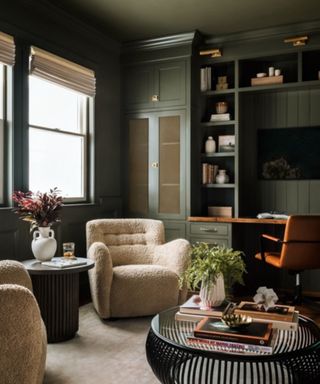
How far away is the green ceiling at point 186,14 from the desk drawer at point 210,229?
1990 millimetres

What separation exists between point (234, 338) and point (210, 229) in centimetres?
259

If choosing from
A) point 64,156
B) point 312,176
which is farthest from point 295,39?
point 64,156

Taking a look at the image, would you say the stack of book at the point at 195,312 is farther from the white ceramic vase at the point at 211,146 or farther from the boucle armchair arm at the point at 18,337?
the white ceramic vase at the point at 211,146

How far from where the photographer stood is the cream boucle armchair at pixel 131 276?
3387 millimetres

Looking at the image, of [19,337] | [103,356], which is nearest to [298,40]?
[103,356]

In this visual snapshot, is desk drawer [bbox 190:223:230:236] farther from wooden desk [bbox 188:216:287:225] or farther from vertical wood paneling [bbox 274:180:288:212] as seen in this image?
vertical wood paneling [bbox 274:180:288:212]

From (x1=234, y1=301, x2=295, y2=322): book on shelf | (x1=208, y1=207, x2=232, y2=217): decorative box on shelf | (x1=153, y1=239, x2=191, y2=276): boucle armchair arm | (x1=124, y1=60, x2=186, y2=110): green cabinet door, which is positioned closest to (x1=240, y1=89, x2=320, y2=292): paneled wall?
(x1=208, y1=207, x2=232, y2=217): decorative box on shelf

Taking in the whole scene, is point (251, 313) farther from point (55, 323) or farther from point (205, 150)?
point (205, 150)

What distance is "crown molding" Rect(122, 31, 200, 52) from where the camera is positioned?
4535mm

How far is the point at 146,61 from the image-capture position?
15.8 ft

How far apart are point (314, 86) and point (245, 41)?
0.84m

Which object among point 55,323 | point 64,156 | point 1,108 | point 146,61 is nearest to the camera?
point 55,323

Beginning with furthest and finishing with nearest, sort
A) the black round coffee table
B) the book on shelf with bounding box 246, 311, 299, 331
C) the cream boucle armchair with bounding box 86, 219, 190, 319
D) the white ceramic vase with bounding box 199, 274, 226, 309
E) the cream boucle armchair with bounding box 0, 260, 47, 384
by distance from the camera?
the cream boucle armchair with bounding box 86, 219, 190, 319 < the white ceramic vase with bounding box 199, 274, 226, 309 < the book on shelf with bounding box 246, 311, 299, 331 < the black round coffee table < the cream boucle armchair with bounding box 0, 260, 47, 384

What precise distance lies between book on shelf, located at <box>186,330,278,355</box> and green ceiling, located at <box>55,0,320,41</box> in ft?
9.70
